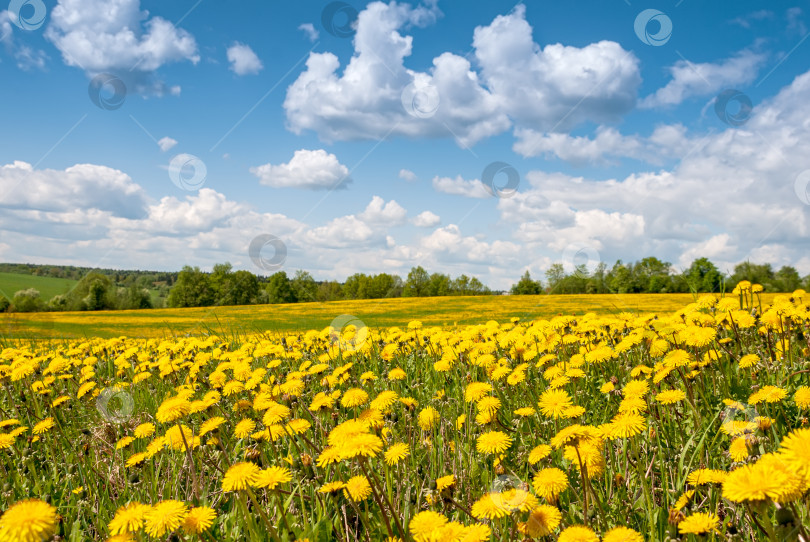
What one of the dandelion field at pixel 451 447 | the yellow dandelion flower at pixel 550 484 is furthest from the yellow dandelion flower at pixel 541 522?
the yellow dandelion flower at pixel 550 484

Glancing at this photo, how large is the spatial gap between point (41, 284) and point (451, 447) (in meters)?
99.7

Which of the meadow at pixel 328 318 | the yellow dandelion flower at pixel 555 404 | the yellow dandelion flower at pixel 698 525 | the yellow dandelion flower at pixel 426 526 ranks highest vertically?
the yellow dandelion flower at pixel 555 404

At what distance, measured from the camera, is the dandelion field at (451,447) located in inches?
65.6

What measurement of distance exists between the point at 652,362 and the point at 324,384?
2.91m

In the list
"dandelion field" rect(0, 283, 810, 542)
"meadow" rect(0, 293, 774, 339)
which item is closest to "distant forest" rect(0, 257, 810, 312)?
"meadow" rect(0, 293, 774, 339)

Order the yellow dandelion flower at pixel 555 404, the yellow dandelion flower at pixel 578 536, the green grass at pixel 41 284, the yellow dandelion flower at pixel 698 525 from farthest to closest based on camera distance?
the green grass at pixel 41 284
the yellow dandelion flower at pixel 555 404
the yellow dandelion flower at pixel 698 525
the yellow dandelion flower at pixel 578 536

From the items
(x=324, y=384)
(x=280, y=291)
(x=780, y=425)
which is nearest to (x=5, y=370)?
(x=324, y=384)

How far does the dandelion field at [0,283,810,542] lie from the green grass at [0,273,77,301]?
267 feet

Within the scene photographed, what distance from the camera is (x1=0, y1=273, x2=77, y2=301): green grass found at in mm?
72162

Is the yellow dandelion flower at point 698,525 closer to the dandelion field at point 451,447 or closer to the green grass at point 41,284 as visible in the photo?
the dandelion field at point 451,447

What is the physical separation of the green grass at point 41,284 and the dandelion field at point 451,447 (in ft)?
267

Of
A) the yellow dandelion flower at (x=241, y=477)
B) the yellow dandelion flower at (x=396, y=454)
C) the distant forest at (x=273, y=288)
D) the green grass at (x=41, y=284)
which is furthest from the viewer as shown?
the green grass at (x=41, y=284)

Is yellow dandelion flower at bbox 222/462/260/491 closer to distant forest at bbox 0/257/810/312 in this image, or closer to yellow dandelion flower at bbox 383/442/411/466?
yellow dandelion flower at bbox 383/442/411/466

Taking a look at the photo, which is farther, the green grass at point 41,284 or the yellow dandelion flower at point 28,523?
the green grass at point 41,284
